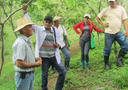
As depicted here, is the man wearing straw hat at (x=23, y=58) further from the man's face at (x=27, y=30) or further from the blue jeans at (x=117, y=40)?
the blue jeans at (x=117, y=40)

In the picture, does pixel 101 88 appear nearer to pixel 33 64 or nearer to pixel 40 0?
pixel 33 64

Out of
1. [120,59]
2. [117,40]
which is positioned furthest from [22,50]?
[120,59]

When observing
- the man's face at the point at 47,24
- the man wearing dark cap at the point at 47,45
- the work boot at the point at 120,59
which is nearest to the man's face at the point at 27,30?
the man wearing dark cap at the point at 47,45

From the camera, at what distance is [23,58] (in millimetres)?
2898

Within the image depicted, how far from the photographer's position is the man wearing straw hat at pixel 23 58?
9.47ft

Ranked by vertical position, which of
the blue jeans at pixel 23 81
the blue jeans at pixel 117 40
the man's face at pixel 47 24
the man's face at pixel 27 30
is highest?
the man's face at pixel 47 24

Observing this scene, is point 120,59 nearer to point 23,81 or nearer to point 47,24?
point 47,24

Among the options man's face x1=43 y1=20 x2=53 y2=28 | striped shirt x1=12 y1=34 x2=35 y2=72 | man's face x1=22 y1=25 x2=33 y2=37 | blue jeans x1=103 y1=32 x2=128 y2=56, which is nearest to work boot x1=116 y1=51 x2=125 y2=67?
blue jeans x1=103 y1=32 x2=128 y2=56

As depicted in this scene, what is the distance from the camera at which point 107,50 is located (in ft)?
18.3

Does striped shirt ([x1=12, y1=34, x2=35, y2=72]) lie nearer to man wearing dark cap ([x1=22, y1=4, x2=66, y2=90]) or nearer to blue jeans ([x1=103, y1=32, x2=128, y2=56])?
man wearing dark cap ([x1=22, y1=4, x2=66, y2=90])

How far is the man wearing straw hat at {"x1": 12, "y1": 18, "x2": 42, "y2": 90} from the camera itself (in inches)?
114

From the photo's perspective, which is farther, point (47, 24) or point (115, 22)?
point (115, 22)

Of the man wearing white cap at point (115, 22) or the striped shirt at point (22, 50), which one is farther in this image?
the man wearing white cap at point (115, 22)

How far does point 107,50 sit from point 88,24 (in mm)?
1268
